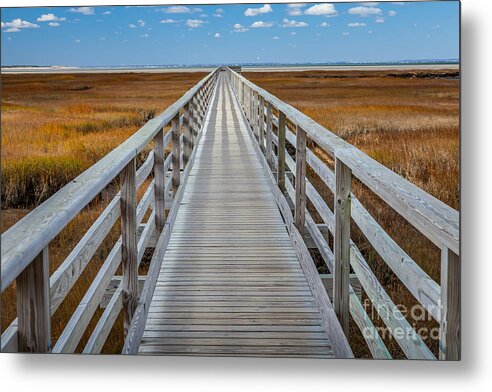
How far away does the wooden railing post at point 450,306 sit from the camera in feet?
6.09

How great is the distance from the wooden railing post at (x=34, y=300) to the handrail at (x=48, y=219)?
9 centimetres

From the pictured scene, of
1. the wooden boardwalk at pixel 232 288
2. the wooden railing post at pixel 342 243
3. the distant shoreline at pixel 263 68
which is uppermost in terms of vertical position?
the distant shoreline at pixel 263 68

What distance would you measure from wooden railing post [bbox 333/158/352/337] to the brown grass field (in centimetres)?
10

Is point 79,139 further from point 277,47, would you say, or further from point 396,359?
point 396,359

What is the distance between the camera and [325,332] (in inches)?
100

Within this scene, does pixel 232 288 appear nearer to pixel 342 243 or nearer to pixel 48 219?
pixel 342 243

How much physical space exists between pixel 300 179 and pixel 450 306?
4.90 ft

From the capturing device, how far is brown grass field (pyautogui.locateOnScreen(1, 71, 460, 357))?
8.60ft

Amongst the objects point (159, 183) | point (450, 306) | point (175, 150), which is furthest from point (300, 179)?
point (450, 306)

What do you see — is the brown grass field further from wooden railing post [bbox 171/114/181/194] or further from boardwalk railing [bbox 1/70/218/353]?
wooden railing post [bbox 171/114/181/194]

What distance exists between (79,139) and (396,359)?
1.86m

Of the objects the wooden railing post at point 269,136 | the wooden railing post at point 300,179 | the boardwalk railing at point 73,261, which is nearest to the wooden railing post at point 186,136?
the wooden railing post at point 269,136

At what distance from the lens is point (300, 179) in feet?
11.1

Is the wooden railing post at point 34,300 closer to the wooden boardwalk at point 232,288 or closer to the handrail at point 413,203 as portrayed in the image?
the wooden boardwalk at point 232,288
